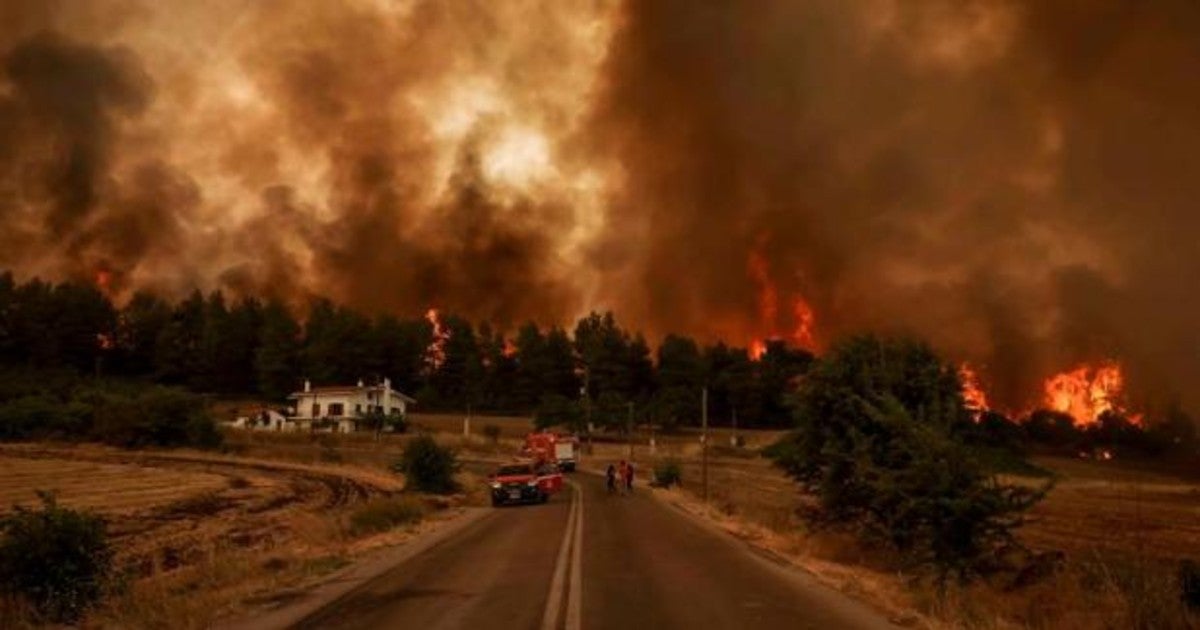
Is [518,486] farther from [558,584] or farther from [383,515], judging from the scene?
[558,584]

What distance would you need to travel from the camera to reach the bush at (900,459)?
21.6 metres

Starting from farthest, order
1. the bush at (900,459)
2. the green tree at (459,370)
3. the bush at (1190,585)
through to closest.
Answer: the green tree at (459,370)
the bush at (900,459)
the bush at (1190,585)

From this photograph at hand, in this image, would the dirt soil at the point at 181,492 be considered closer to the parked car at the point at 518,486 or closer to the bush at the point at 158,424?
the bush at the point at 158,424

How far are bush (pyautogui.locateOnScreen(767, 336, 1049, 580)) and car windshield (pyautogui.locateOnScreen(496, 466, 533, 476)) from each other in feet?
62.7

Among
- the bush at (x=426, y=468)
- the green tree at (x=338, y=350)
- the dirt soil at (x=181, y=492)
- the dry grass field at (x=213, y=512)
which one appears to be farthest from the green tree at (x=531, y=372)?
the bush at (x=426, y=468)

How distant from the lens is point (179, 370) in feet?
540

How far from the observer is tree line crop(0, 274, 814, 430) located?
160m

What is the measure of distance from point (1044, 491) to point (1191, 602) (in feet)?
15.8

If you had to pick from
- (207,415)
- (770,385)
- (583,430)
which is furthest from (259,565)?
(770,385)

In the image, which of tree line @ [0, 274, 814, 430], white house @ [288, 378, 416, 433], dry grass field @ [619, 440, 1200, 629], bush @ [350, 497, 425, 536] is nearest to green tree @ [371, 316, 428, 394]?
tree line @ [0, 274, 814, 430]

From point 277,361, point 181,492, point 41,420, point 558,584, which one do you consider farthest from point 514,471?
point 277,361

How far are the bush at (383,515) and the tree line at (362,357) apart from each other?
363 feet

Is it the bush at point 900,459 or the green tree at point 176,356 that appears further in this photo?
the green tree at point 176,356

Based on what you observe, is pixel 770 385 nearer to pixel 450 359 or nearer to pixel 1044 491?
pixel 450 359
